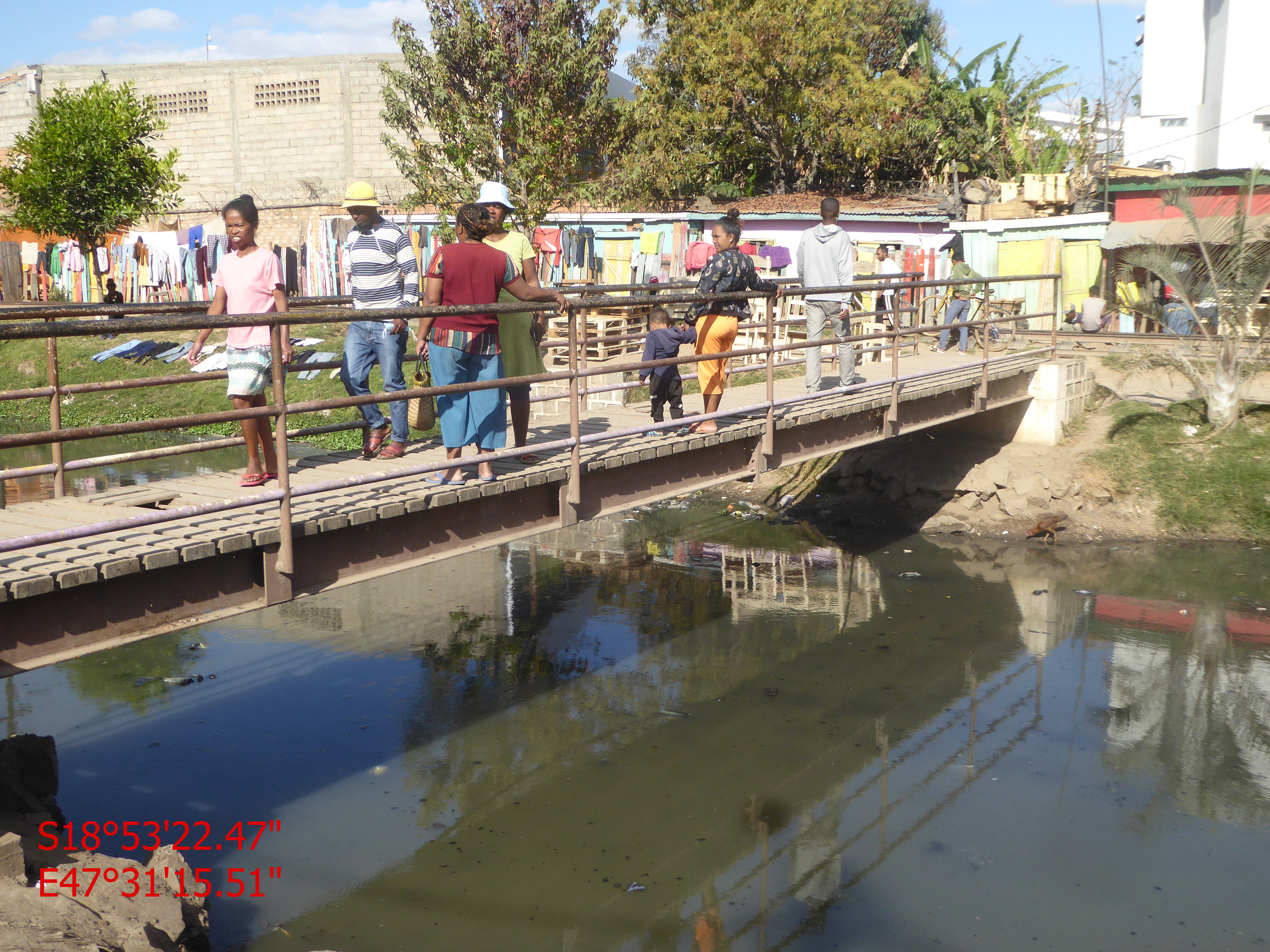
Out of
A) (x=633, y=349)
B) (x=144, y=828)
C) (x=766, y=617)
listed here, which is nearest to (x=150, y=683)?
(x=144, y=828)

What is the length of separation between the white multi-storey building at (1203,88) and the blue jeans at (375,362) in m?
20.8

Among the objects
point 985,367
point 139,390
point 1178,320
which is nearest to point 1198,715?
point 985,367

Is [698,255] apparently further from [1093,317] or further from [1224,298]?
[1224,298]

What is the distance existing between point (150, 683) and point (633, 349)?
11216 millimetres

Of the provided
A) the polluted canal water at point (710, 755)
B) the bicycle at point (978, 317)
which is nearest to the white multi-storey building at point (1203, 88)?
the bicycle at point (978, 317)

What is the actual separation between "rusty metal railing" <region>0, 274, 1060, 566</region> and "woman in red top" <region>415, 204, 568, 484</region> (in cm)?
20

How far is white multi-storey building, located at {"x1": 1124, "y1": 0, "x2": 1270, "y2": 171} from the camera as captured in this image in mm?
23797

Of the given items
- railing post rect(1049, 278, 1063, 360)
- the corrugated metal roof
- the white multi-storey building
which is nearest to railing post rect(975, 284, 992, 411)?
railing post rect(1049, 278, 1063, 360)

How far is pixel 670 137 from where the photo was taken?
26.8 metres

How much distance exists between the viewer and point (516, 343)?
21.7 ft

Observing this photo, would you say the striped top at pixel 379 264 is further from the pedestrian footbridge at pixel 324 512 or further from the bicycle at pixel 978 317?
the bicycle at pixel 978 317

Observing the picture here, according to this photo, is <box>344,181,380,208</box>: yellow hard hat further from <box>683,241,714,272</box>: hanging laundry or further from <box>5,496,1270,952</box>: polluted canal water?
<box>683,241,714,272</box>: hanging laundry

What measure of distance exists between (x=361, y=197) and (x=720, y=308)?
2.67 metres

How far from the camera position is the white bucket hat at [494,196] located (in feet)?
20.4
